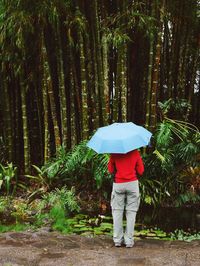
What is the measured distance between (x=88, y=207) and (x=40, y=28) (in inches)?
106

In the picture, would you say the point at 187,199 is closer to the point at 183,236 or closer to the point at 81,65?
the point at 183,236

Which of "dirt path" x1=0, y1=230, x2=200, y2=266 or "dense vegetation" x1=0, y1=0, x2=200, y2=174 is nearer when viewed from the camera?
"dirt path" x1=0, y1=230, x2=200, y2=266

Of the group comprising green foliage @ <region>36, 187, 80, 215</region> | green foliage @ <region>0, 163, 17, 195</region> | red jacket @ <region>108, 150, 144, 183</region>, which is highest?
red jacket @ <region>108, 150, 144, 183</region>

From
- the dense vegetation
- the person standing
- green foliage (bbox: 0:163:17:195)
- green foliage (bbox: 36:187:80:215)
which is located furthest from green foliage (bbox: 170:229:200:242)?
green foliage (bbox: 0:163:17:195)

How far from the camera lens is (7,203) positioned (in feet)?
21.6

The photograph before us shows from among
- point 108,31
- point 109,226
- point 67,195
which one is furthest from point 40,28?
point 109,226

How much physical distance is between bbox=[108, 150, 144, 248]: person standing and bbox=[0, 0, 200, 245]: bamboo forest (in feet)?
3.00

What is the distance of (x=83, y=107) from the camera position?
696cm

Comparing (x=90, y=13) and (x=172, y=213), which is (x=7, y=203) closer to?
(x=172, y=213)

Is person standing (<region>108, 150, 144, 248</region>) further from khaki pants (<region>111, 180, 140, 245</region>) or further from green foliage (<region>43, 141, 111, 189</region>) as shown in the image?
green foliage (<region>43, 141, 111, 189</region>)

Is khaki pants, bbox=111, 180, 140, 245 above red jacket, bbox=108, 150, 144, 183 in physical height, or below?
below

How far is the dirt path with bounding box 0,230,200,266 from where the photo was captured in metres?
4.33

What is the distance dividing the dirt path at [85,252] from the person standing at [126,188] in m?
0.17

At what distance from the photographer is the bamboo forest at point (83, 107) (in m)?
6.41
